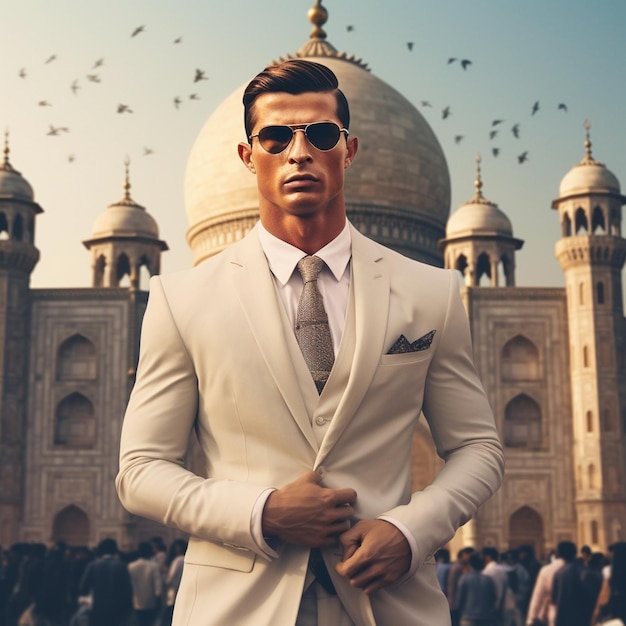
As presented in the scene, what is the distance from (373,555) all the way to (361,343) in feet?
1.28

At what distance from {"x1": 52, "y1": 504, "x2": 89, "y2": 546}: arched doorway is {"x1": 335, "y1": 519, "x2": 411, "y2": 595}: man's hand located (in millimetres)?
24709

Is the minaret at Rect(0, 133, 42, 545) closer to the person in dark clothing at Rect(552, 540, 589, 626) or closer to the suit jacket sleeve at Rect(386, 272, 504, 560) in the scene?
the person in dark clothing at Rect(552, 540, 589, 626)

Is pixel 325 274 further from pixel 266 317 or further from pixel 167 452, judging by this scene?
pixel 167 452

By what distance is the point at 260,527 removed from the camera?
2.00 meters

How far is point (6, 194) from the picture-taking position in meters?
26.9

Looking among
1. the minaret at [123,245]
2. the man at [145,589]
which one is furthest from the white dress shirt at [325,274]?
the minaret at [123,245]

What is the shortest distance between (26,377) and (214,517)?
25.0 meters

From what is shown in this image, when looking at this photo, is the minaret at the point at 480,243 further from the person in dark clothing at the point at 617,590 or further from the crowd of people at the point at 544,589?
the person in dark clothing at the point at 617,590

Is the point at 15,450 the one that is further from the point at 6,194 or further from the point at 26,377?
the point at 6,194

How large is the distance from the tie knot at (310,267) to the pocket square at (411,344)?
0.21 meters

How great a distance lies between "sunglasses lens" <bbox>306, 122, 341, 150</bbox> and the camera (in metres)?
2.23

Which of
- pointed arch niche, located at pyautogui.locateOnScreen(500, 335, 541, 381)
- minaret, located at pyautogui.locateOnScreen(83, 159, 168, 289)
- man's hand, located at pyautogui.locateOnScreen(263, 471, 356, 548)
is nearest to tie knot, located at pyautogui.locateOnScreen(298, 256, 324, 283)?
man's hand, located at pyautogui.locateOnScreen(263, 471, 356, 548)

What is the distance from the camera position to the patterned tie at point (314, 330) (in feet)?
7.08

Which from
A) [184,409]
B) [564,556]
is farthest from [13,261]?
[184,409]
